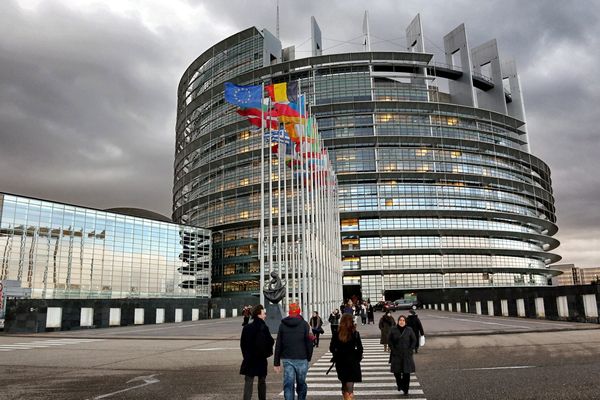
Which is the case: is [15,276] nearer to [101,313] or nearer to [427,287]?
[101,313]

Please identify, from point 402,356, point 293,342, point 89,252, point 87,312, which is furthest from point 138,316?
point 293,342

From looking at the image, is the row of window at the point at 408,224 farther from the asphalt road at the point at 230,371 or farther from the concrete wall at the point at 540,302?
the asphalt road at the point at 230,371

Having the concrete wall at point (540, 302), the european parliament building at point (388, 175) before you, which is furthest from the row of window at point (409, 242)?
the concrete wall at point (540, 302)

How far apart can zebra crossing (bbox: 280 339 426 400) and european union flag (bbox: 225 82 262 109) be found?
16.7 m

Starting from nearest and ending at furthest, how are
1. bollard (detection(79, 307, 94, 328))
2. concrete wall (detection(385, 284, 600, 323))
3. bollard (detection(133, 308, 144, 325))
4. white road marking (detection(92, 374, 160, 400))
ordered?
white road marking (detection(92, 374, 160, 400))
concrete wall (detection(385, 284, 600, 323))
bollard (detection(79, 307, 94, 328))
bollard (detection(133, 308, 144, 325))

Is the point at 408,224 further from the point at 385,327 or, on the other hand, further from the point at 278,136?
the point at 385,327

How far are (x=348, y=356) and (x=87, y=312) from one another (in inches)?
1404

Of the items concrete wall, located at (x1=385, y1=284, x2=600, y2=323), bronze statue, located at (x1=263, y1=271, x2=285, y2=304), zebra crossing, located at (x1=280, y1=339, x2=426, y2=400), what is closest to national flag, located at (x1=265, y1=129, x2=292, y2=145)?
bronze statue, located at (x1=263, y1=271, x2=285, y2=304)

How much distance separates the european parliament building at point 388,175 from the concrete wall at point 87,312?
4172 cm

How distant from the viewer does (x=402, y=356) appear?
996cm

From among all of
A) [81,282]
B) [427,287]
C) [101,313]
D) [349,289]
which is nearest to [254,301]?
[81,282]

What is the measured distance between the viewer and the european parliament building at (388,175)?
92.9 meters

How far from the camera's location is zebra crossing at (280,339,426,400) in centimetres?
969

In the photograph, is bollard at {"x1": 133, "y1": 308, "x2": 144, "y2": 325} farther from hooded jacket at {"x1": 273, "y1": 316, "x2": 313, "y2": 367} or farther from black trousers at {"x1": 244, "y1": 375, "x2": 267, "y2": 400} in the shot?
hooded jacket at {"x1": 273, "y1": 316, "x2": 313, "y2": 367}
